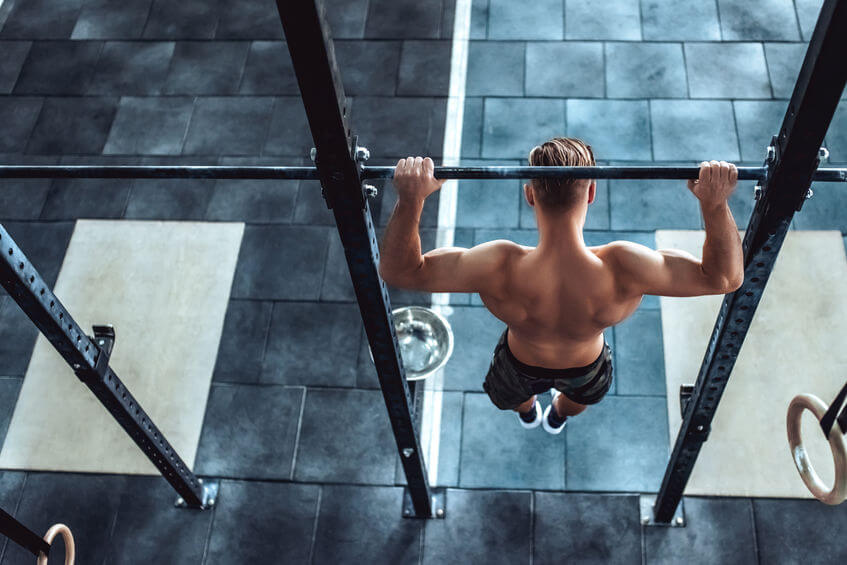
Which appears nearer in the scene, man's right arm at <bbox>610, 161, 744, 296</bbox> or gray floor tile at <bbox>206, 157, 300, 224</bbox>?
man's right arm at <bbox>610, 161, 744, 296</bbox>

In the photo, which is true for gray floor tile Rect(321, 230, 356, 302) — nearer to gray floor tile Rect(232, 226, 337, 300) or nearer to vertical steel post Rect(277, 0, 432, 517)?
gray floor tile Rect(232, 226, 337, 300)

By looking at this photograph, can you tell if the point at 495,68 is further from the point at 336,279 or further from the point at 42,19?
the point at 42,19

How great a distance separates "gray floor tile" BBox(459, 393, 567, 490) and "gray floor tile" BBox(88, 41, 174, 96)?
355cm

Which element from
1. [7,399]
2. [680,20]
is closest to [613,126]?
[680,20]

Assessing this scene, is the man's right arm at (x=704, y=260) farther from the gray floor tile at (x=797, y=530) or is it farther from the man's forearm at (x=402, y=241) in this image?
the gray floor tile at (x=797, y=530)

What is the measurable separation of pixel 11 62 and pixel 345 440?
4.28m

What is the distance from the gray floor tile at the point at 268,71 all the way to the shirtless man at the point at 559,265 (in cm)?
344

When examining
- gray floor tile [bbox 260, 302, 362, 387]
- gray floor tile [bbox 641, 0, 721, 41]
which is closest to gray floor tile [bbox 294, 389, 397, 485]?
gray floor tile [bbox 260, 302, 362, 387]

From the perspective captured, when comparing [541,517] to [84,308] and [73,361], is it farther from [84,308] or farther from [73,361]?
[84,308]

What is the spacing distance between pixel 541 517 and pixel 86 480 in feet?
8.26

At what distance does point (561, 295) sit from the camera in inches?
106

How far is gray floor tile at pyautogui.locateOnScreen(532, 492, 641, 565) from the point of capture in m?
3.89

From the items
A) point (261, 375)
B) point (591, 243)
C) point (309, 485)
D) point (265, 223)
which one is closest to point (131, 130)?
point (265, 223)

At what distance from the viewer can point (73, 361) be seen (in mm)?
2980
